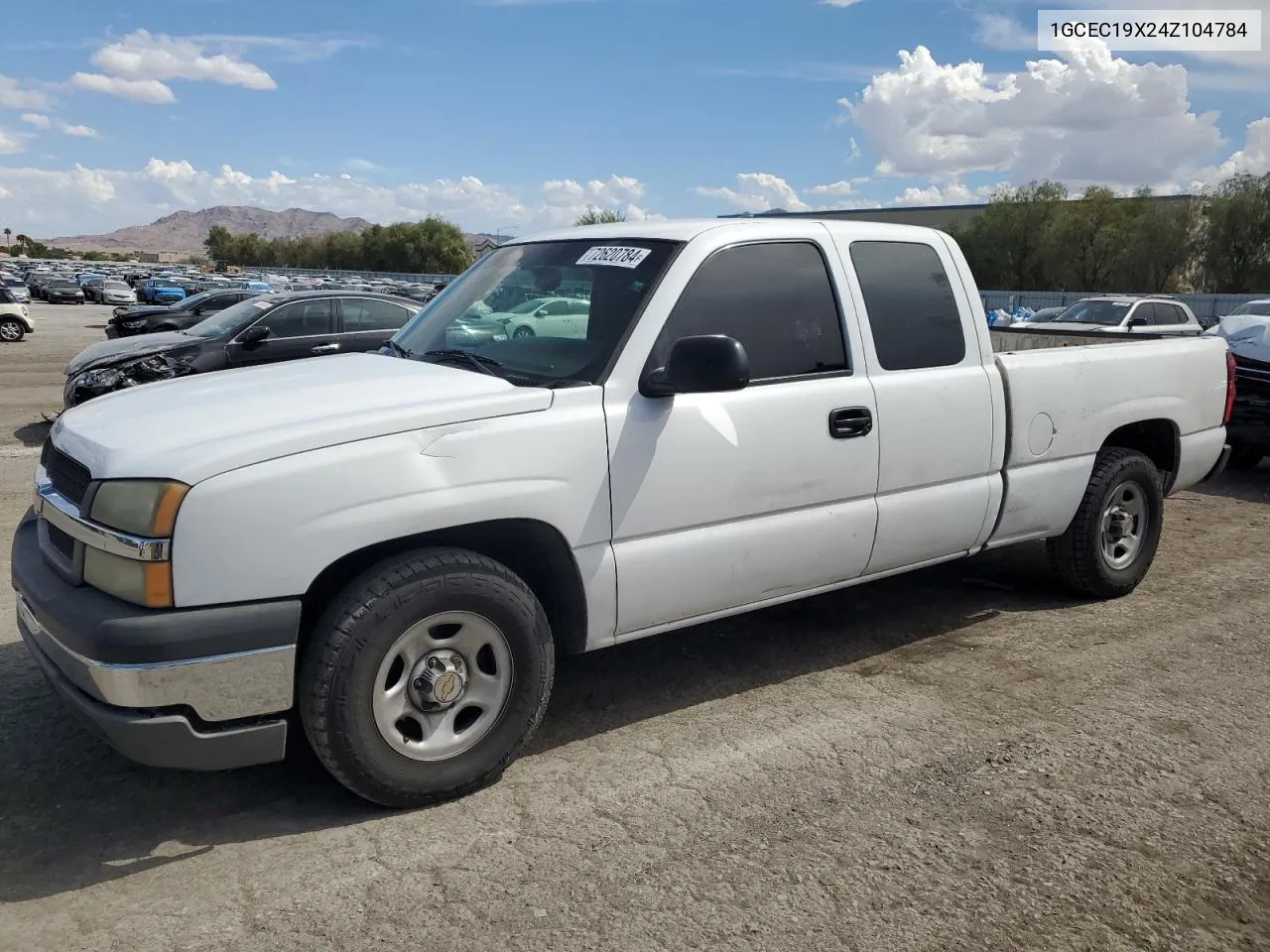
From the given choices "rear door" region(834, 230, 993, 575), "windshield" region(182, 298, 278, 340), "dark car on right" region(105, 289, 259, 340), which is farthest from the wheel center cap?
"dark car on right" region(105, 289, 259, 340)

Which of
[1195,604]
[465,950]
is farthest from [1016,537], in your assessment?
[465,950]

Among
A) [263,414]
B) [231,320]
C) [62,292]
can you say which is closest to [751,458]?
[263,414]

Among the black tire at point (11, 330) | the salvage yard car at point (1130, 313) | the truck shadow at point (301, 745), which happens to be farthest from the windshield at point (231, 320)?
the black tire at point (11, 330)

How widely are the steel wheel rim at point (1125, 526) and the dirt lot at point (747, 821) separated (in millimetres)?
782

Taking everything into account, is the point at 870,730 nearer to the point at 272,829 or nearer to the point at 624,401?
the point at 624,401

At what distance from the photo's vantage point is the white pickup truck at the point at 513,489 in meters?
3.02

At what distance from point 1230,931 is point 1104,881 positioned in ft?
1.09

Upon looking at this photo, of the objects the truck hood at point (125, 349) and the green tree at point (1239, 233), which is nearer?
the truck hood at point (125, 349)

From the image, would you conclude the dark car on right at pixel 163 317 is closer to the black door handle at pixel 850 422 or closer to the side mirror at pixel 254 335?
the side mirror at pixel 254 335

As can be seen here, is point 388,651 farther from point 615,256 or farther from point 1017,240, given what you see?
point 1017,240

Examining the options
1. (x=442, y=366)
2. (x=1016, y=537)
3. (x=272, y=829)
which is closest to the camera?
(x=272, y=829)

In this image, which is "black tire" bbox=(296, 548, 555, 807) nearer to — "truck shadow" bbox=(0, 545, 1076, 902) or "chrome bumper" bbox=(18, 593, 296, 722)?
"chrome bumper" bbox=(18, 593, 296, 722)

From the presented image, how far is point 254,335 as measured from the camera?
36.4 ft

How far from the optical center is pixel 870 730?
13.3 ft
